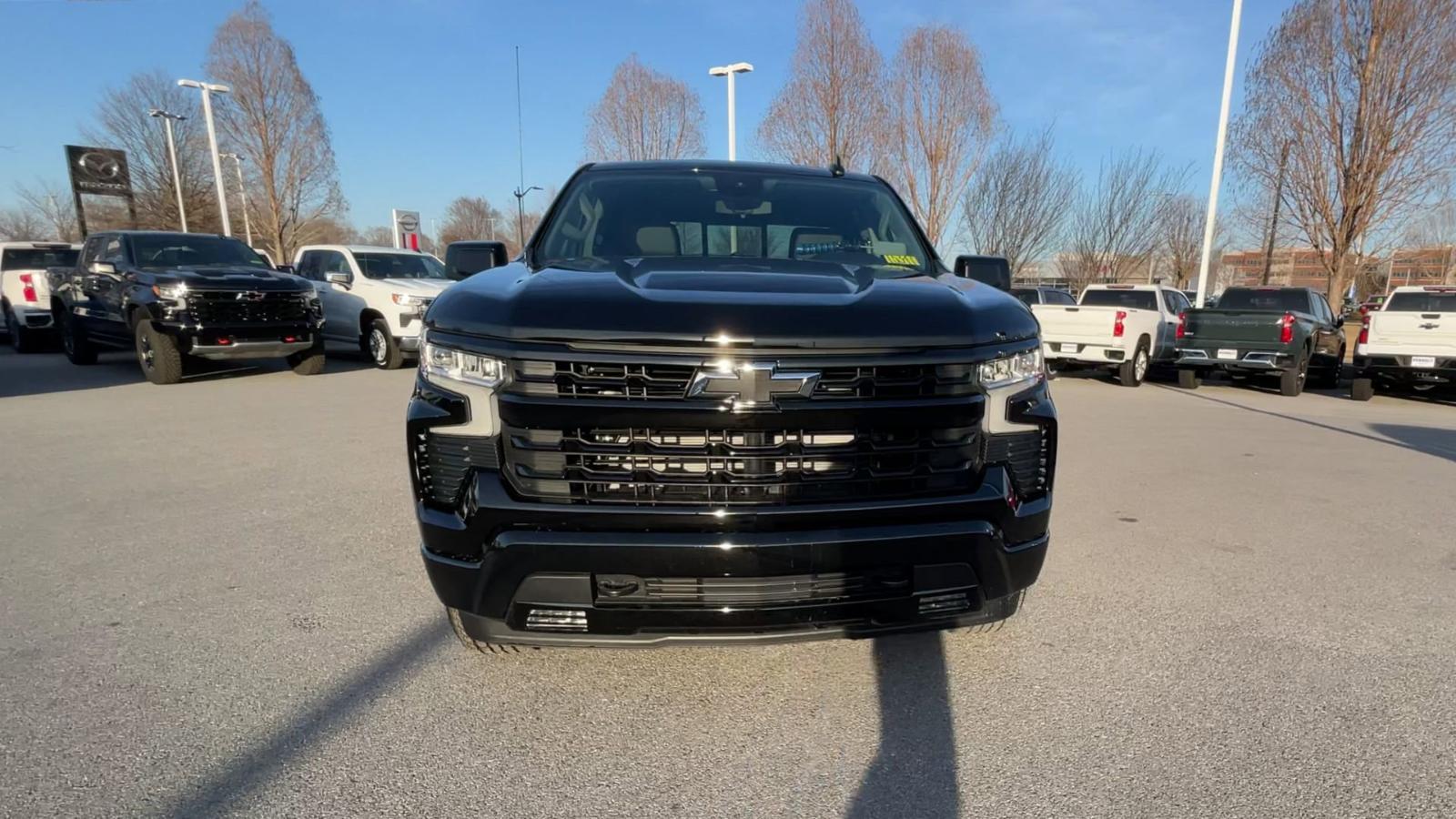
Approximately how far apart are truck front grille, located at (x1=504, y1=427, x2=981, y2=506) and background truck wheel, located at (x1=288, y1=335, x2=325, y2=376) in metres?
10.1

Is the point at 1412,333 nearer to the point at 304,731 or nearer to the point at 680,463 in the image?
the point at 680,463

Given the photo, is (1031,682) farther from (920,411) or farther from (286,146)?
(286,146)

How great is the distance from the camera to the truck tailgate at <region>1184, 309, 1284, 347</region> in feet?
36.8

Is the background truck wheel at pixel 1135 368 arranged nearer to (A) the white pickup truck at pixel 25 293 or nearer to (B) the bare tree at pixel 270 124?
(A) the white pickup truck at pixel 25 293

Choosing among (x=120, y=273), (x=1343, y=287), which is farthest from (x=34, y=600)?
(x=1343, y=287)

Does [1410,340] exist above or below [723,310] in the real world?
below

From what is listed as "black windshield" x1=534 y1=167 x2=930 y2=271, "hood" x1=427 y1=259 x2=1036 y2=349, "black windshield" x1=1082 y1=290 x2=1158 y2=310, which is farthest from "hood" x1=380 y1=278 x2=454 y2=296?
"black windshield" x1=1082 y1=290 x2=1158 y2=310

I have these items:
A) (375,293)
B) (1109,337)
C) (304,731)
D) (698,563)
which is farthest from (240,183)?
(698,563)

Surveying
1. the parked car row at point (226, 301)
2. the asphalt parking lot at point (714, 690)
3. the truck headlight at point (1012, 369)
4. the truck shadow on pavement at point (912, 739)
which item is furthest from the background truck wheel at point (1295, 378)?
the parked car row at point (226, 301)

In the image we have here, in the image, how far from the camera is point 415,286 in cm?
1146

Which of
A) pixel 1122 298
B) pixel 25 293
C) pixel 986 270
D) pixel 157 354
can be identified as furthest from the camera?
pixel 1122 298

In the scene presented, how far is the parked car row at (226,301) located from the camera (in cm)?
920

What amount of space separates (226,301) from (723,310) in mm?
9656

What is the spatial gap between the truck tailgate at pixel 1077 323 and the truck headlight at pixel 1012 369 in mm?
10187
